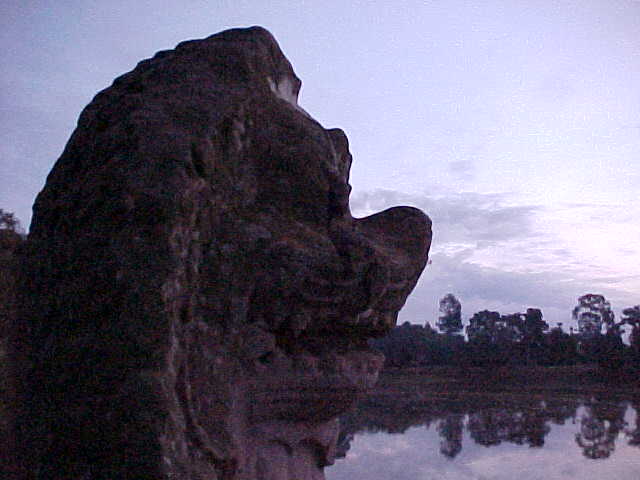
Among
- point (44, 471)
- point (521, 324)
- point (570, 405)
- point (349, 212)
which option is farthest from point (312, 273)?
point (521, 324)

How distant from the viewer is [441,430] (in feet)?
62.9

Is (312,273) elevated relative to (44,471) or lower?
elevated

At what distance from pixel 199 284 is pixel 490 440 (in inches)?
665

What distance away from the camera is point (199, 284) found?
2275mm

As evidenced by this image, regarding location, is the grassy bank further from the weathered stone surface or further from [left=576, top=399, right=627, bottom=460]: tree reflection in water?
the weathered stone surface

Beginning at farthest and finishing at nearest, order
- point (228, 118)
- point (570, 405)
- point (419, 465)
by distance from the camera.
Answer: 1. point (570, 405)
2. point (419, 465)
3. point (228, 118)

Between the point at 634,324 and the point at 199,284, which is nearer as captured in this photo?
the point at 199,284

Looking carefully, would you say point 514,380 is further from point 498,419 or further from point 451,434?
point 451,434

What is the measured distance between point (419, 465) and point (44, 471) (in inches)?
502

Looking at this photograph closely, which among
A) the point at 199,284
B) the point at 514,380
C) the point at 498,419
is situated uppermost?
the point at 514,380

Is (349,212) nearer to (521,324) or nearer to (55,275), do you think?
(55,275)

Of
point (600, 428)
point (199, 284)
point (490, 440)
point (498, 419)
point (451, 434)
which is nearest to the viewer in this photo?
point (199, 284)

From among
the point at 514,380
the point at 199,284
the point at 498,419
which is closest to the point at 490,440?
the point at 498,419

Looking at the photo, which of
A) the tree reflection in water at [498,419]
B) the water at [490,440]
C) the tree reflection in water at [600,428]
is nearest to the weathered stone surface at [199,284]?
the water at [490,440]
